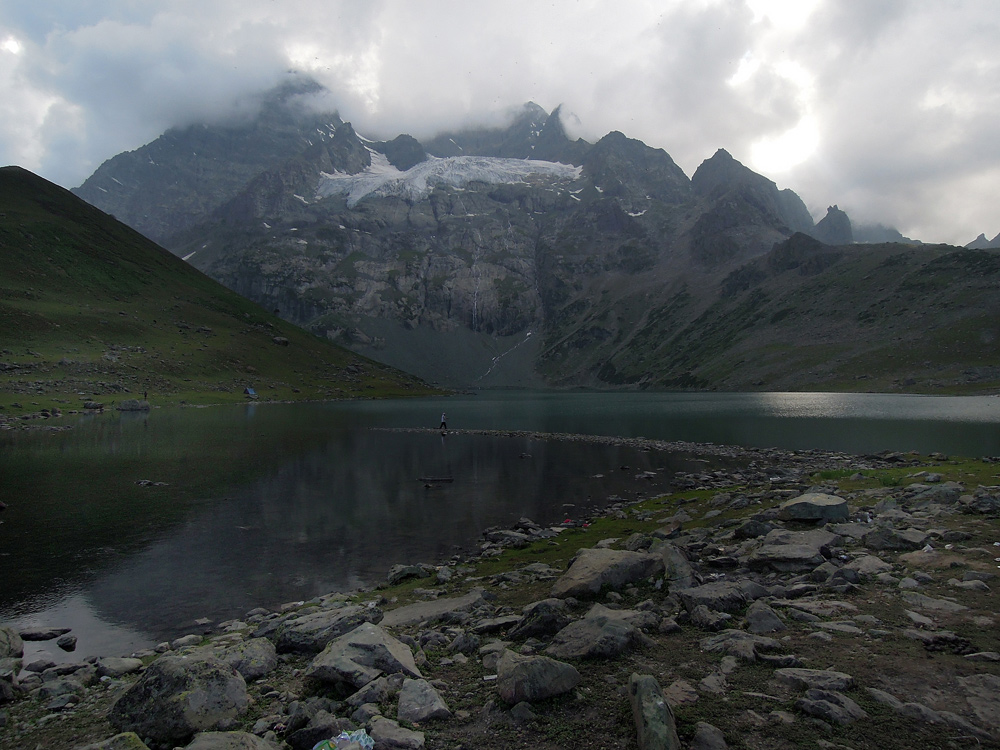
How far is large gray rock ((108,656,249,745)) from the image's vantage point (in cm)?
981

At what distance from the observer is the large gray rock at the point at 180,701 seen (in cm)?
981

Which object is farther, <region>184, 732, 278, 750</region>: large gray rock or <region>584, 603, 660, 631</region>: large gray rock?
<region>584, 603, 660, 631</region>: large gray rock

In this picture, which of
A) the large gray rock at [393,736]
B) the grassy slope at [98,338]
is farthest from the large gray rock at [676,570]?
the grassy slope at [98,338]

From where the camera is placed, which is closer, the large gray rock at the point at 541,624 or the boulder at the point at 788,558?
the large gray rock at the point at 541,624

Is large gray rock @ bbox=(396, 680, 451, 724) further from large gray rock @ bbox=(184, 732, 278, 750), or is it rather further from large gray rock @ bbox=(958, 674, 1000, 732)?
large gray rock @ bbox=(958, 674, 1000, 732)

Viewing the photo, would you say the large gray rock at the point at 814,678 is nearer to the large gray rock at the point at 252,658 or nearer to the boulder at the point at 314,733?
the boulder at the point at 314,733

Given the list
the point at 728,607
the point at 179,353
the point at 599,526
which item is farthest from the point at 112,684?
the point at 179,353

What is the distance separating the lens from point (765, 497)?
30766mm

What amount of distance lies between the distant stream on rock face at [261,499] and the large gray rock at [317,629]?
6.91 metres

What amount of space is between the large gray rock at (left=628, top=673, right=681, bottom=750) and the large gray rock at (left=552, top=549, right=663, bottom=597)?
667 cm

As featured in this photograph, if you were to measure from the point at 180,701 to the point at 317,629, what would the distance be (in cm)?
437

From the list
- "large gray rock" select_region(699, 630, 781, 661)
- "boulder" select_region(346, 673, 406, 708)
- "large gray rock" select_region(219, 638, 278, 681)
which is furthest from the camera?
"large gray rock" select_region(219, 638, 278, 681)

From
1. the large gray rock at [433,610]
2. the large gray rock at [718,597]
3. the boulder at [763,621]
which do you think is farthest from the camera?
the large gray rock at [433,610]

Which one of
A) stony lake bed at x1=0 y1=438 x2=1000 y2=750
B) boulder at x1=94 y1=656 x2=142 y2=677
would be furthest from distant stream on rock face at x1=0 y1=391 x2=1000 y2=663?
stony lake bed at x1=0 y1=438 x2=1000 y2=750
